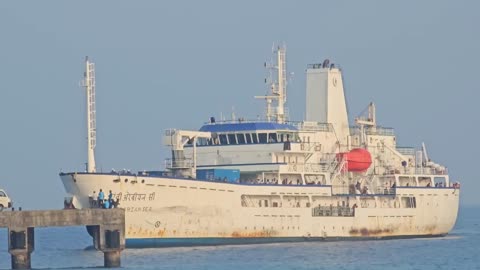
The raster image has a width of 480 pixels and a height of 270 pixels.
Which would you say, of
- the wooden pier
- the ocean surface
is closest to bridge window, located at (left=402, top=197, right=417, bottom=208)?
the ocean surface

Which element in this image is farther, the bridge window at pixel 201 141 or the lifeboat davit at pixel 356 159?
the lifeboat davit at pixel 356 159

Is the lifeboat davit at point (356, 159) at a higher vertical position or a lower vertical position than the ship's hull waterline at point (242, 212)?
higher

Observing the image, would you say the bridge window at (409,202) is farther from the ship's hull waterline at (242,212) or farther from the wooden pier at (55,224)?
the wooden pier at (55,224)

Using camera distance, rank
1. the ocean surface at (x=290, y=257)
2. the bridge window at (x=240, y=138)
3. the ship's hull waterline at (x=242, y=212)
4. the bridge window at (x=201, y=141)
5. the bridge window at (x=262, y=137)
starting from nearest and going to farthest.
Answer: the ocean surface at (x=290, y=257) < the ship's hull waterline at (x=242, y=212) < the bridge window at (x=262, y=137) < the bridge window at (x=240, y=138) < the bridge window at (x=201, y=141)

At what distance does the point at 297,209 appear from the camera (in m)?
82.2

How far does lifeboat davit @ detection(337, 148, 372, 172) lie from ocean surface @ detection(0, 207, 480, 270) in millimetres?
4576

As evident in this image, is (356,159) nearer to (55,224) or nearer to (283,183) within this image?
(283,183)

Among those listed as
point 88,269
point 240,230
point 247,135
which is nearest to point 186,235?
point 240,230

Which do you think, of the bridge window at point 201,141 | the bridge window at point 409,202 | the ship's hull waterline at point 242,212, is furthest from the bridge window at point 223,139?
the bridge window at point 409,202

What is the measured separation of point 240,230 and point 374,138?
1590cm

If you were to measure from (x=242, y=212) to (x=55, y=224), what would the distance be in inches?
806

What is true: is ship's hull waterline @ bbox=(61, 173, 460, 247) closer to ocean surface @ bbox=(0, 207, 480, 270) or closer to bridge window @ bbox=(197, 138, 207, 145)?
ocean surface @ bbox=(0, 207, 480, 270)

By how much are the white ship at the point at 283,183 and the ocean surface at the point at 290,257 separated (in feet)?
A: 4.44

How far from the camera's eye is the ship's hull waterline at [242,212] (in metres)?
73.9
